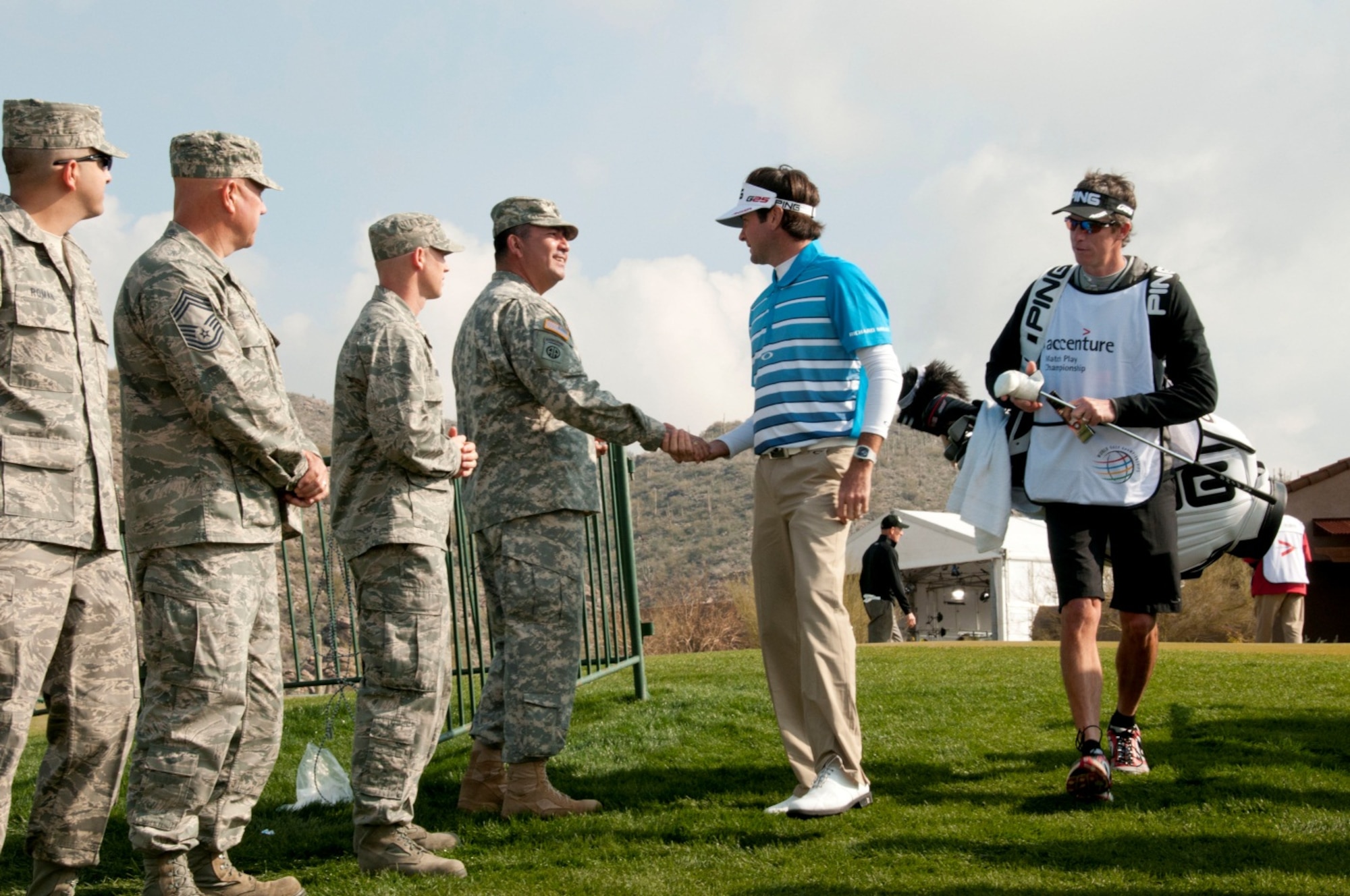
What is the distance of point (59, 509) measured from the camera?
3.37 metres

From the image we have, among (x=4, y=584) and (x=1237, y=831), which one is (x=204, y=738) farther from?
(x=1237, y=831)

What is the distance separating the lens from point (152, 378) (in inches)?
145

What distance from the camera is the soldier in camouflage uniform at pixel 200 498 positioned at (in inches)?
138

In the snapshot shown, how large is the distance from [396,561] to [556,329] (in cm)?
115

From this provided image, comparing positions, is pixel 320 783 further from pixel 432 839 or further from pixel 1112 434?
pixel 1112 434

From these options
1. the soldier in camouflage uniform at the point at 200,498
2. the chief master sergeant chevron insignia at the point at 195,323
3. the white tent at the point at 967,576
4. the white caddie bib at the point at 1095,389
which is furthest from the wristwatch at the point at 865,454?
the white tent at the point at 967,576

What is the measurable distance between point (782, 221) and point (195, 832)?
296 cm

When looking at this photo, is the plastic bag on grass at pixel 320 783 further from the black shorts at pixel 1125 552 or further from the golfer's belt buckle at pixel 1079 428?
the golfer's belt buckle at pixel 1079 428

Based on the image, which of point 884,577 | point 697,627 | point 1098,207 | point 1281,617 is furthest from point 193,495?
point 697,627

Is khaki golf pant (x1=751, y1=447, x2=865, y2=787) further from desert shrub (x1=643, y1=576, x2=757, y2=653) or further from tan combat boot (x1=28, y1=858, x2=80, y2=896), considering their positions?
desert shrub (x1=643, y1=576, x2=757, y2=653)

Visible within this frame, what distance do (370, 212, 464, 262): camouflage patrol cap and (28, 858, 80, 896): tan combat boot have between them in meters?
2.22

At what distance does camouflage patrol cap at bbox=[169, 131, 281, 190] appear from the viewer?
383 centimetres

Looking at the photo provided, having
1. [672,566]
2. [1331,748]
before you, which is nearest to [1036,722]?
[1331,748]

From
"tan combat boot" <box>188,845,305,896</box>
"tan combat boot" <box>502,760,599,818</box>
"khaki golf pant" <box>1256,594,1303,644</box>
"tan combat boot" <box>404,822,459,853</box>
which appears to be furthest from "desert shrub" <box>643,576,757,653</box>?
"tan combat boot" <box>188,845,305,896</box>
